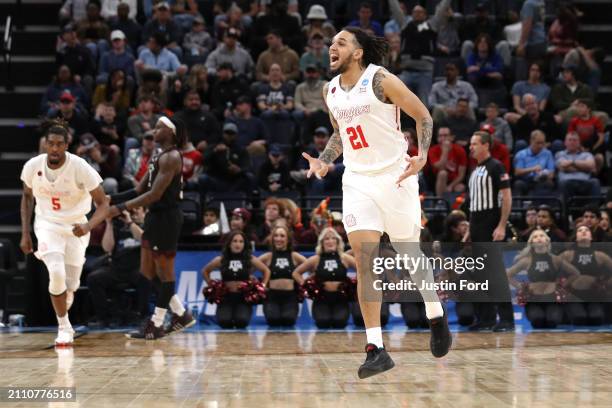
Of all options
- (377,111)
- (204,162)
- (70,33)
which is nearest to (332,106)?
(377,111)

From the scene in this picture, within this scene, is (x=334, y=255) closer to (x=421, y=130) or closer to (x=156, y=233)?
(x=156, y=233)

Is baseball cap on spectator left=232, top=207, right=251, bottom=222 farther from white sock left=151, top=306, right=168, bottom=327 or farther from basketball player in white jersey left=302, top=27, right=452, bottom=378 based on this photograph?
basketball player in white jersey left=302, top=27, right=452, bottom=378

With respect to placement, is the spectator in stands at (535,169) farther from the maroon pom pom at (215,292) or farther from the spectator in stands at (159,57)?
the spectator in stands at (159,57)

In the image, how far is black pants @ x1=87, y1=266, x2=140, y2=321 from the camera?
506 inches

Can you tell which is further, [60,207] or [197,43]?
[197,43]

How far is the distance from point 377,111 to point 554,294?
652 cm

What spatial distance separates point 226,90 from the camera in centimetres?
1705

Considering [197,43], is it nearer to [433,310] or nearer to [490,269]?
[490,269]

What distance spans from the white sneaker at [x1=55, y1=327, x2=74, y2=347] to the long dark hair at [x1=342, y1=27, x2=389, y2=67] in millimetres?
→ 4649

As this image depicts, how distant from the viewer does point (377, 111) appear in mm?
7148

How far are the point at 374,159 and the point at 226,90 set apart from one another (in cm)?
1014

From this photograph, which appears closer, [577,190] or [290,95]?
[577,190]

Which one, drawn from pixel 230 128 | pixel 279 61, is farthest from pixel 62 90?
pixel 279 61

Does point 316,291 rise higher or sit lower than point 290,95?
lower
